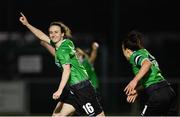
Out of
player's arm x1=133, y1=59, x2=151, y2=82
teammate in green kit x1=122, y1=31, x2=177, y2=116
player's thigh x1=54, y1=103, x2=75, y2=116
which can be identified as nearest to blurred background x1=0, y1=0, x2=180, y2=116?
player's thigh x1=54, y1=103, x2=75, y2=116

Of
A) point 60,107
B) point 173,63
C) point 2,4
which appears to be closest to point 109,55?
point 173,63

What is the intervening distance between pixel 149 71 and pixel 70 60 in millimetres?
1137

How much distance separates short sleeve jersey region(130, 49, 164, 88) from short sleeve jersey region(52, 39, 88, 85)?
903 millimetres

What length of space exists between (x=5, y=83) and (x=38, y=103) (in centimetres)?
108

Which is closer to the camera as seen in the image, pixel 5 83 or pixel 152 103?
pixel 152 103

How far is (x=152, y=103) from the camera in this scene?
9266 millimetres

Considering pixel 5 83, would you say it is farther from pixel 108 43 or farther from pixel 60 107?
pixel 60 107

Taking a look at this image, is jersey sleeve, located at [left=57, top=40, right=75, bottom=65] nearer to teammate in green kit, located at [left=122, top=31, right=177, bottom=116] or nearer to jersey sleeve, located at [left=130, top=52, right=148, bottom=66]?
teammate in green kit, located at [left=122, top=31, right=177, bottom=116]

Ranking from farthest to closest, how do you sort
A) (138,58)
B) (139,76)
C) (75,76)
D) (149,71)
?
1. (75,76)
2. (149,71)
3. (138,58)
4. (139,76)

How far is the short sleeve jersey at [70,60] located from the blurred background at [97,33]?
1016cm

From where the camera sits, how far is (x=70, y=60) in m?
9.73

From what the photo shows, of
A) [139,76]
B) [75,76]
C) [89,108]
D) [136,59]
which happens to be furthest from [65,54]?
[139,76]

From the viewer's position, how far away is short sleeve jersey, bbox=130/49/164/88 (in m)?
9.10

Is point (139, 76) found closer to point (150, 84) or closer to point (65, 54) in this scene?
point (150, 84)
